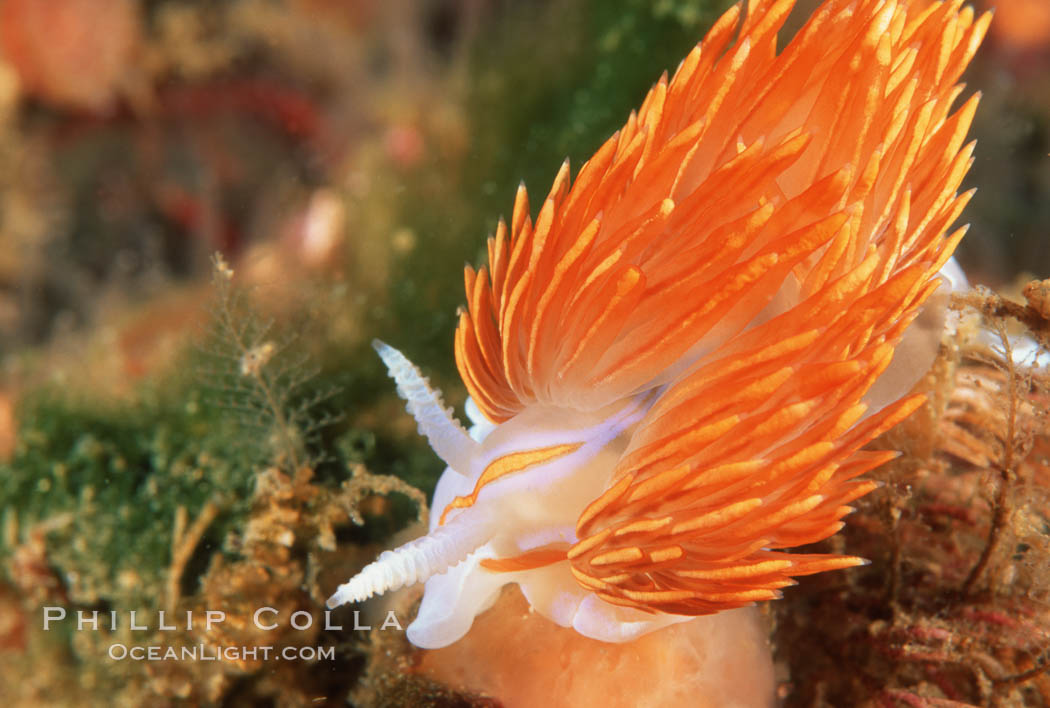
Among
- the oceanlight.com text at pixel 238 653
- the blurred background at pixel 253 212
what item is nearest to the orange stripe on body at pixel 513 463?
the blurred background at pixel 253 212

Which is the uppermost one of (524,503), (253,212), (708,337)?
(253,212)

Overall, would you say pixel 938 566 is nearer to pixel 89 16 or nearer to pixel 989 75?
pixel 989 75

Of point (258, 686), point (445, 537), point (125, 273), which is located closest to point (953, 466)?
point (445, 537)

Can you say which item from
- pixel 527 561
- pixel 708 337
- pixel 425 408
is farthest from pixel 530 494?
pixel 708 337

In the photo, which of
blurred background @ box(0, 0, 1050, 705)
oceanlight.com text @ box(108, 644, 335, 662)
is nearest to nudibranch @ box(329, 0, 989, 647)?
oceanlight.com text @ box(108, 644, 335, 662)

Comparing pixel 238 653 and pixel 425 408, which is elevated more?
pixel 425 408

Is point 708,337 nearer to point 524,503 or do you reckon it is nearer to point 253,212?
point 524,503

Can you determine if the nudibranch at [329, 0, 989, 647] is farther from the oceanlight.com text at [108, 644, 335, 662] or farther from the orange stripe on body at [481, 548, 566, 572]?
the oceanlight.com text at [108, 644, 335, 662]
